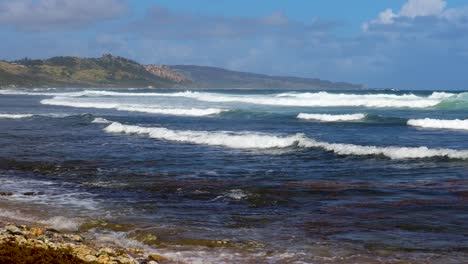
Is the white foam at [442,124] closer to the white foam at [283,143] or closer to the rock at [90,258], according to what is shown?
the white foam at [283,143]

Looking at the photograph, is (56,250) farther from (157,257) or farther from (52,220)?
(52,220)

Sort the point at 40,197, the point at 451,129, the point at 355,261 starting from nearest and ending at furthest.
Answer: the point at 355,261 < the point at 40,197 < the point at 451,129

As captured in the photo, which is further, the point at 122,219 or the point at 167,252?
the point at 122,219

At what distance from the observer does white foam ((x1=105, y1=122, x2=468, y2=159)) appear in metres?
17.9

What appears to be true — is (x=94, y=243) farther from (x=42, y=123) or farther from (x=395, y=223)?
(x=42, y=123)

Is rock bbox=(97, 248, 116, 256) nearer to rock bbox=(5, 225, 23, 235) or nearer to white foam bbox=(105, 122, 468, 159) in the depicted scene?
rock bbox=(5, 225, 23, 235)

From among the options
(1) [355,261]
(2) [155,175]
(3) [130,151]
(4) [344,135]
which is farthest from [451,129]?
(1) [355,261]

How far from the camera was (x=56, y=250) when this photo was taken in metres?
7.51

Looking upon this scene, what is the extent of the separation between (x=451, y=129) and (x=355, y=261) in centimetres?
2336

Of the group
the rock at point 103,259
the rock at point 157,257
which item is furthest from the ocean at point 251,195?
the rock at point 103,259

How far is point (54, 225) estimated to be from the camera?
31.9ft

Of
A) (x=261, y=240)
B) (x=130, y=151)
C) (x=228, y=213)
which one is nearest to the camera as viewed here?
(x=261, y=240)

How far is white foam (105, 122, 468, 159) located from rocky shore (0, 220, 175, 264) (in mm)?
11600

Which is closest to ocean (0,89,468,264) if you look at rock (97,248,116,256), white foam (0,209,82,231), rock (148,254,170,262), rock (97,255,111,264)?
white foam (0,209,82,231)
